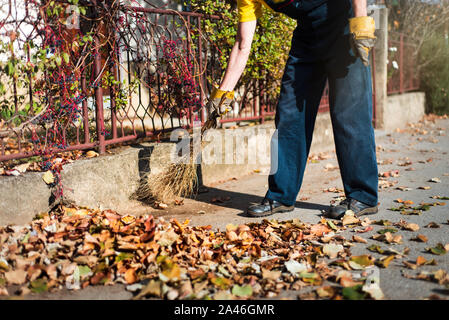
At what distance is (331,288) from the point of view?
87.8 inches

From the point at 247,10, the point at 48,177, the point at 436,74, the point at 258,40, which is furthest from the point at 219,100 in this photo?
the point at 436,74

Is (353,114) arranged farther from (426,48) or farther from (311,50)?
(426,48)

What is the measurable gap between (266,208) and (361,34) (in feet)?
4.56

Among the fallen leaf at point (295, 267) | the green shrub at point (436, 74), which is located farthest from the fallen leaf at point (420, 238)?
the green shrub at point (436, 74)

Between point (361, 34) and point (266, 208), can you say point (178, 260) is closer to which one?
point (266, 208)

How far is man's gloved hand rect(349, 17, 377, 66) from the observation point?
310 cm

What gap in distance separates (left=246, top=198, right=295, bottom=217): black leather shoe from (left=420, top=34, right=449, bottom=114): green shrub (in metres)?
9.11

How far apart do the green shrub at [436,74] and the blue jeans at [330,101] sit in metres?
8.84

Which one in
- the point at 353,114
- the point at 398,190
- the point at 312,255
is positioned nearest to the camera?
the point at 312,255

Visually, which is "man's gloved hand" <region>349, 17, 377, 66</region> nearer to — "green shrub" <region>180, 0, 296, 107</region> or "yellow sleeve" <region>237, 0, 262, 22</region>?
"yellow sleeve" <region>237, 0, 262, 22</region>

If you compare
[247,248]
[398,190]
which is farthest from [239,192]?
[247,248]

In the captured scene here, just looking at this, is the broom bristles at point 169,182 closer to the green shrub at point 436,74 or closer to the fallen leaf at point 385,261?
the fallen leaf at point 385,261

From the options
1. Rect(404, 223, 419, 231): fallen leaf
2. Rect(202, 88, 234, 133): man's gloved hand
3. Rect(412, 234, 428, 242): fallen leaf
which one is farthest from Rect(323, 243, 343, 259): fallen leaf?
Rect(202, 88, 234, 133): man's gloved hand

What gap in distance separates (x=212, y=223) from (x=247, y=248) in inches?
27.3
